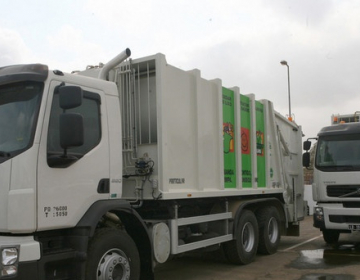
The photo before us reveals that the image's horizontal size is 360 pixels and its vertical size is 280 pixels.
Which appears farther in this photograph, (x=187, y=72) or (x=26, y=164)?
(x=187, y=72)

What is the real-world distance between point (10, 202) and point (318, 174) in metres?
7.47

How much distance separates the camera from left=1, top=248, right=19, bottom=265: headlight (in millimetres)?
3918

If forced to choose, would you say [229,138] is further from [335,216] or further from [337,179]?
[335,216]

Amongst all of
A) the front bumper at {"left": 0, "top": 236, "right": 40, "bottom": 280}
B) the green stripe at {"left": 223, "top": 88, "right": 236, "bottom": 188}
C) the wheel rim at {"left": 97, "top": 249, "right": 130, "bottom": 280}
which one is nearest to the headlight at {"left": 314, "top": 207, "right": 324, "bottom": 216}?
the green stripe at {"left": 223, "top": 88, "right": 236, "bottom": 188}

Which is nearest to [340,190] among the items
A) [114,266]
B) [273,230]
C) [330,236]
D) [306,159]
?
[306,159]

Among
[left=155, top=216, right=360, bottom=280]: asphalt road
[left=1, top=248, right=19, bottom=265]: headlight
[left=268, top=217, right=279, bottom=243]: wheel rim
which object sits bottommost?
[left=155, top=216, right=360, bottom=280]: asphalt road

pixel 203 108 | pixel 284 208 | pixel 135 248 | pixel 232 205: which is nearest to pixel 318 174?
pixel 284 208

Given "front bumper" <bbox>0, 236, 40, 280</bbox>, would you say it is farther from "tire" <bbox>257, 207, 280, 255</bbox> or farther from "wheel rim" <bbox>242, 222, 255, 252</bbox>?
"tire" <bbox>257, 207, 280, 255</bbox>

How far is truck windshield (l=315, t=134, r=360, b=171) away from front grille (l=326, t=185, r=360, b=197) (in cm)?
37

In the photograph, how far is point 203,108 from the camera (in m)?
6.98

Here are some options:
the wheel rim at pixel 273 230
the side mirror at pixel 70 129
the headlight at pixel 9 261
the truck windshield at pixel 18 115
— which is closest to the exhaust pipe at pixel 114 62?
the truck windshield at pixel 18 115

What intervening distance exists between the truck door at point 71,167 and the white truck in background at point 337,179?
241 inches

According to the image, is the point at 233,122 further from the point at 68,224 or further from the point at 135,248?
the point at 68,224

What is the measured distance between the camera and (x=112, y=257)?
4.84m
